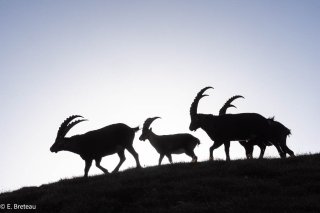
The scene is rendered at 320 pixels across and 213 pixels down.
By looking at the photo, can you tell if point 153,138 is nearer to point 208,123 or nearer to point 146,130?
point 146,130

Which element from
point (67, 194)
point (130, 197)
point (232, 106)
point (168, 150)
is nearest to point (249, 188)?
point (130, 197)

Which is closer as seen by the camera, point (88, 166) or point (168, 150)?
point (88, 166)

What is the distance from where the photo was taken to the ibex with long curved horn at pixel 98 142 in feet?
75.5

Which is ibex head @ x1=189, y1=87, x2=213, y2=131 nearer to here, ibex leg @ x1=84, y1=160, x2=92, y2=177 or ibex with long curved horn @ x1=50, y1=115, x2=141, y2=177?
ibex with long curved horn @ x1=50, y1=115, x2=141, y2=177

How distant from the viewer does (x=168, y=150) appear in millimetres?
27922

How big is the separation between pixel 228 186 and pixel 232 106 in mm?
9846

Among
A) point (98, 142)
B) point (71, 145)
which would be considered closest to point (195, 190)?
point (98, 142)

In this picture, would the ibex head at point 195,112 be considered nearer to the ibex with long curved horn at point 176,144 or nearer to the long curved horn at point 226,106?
the long curved horn at point 226,106

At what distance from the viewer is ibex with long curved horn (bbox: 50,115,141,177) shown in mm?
23016

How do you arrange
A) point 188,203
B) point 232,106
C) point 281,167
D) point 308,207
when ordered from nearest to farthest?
point 308,207, point 188,203, point 281,167, point 232,106

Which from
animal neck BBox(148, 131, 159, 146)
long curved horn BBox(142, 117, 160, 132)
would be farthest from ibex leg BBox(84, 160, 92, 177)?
long curved horn BBox(142, 117, 160, 132)

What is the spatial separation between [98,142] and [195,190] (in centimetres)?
902

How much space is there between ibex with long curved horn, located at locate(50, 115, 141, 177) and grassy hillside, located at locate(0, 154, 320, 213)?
11.3ft

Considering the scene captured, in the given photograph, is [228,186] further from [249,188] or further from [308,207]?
[308,207]
